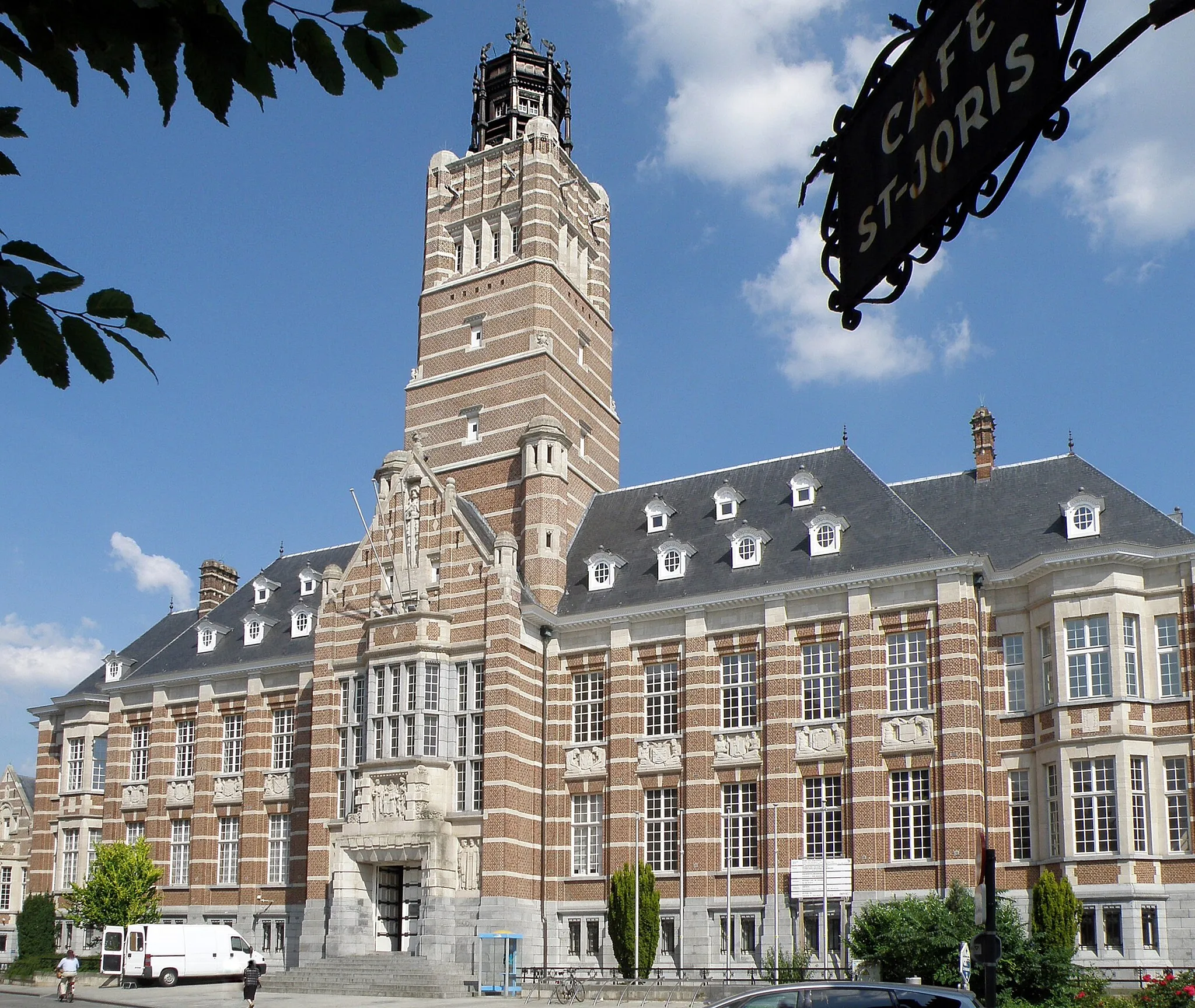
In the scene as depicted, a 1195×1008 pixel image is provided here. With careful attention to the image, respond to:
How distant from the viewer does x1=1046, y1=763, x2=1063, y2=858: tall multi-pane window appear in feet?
127

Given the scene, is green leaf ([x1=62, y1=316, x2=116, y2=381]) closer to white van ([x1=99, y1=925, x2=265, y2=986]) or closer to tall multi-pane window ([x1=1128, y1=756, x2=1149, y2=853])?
tall multi-pane window ([x1=1128, y1=756, x2=1149, y2=853])

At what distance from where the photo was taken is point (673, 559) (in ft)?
155

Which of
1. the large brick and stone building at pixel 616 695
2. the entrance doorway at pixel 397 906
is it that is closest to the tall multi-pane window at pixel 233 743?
the large brick and stone building at pixel 616 695

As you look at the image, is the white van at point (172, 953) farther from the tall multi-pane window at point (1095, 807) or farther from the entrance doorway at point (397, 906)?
the tall multi-pane window at point (1095, 807)

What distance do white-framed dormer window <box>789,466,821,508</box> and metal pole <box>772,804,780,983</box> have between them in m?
10.5

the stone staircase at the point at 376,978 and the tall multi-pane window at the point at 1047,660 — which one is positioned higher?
the tall multi-pane window at the point at 1047,660

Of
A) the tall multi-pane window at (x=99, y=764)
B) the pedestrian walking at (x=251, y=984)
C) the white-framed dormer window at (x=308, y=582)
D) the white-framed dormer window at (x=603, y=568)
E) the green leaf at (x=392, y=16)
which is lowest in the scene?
the pedestrian walking at (x=251, y=984)

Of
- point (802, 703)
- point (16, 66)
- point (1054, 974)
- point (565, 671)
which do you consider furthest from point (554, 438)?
point (16, 66)

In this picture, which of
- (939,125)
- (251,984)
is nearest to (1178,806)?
(251,984)

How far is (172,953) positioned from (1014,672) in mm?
29055

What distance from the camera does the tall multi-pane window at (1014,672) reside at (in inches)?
1615

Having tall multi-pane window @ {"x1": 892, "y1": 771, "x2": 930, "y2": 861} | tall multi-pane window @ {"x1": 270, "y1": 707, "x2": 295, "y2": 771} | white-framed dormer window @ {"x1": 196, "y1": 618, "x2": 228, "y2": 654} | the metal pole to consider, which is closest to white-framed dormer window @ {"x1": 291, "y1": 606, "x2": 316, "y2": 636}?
tall multi-pane window @ {"x1": 270, "y1": 707, "x2": 295, "y2": 771}

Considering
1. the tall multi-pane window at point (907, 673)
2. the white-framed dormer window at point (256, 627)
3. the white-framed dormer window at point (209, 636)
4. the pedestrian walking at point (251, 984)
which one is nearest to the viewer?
the pedestrian walking at point (251, 984)

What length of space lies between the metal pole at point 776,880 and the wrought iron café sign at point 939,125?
3789 centimetres
